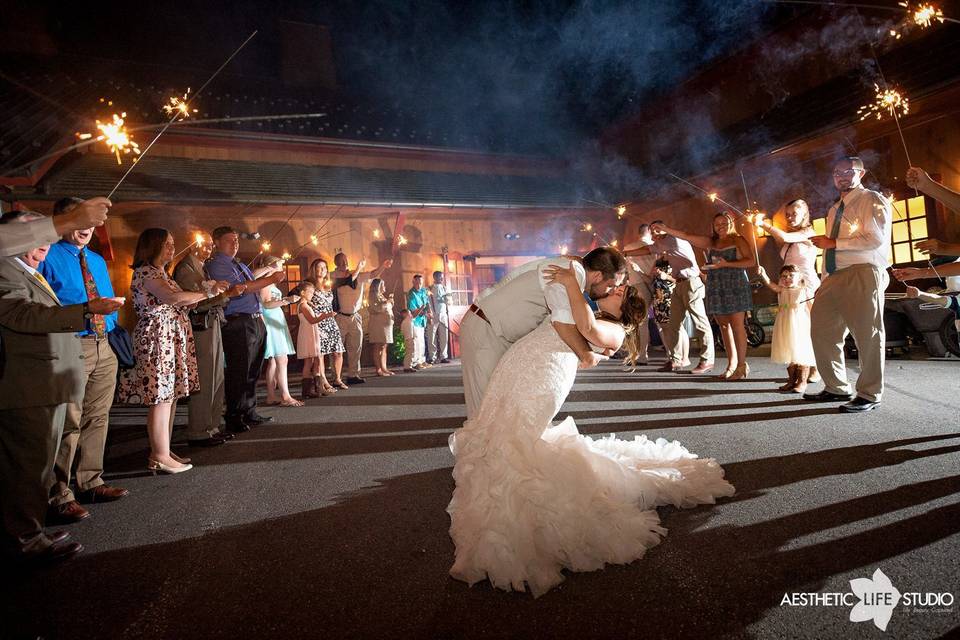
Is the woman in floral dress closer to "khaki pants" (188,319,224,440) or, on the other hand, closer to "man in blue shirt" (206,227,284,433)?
"khaki pants" (188,319,224,440)

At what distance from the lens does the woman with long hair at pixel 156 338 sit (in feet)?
11.2

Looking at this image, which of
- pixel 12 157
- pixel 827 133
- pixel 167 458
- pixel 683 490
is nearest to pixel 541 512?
pixel 683 490

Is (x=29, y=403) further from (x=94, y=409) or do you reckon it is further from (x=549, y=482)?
(x=549, y=482)

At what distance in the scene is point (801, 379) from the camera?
4949 mm

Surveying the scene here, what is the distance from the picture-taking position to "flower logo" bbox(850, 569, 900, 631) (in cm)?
144

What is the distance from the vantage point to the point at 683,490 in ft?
7.55

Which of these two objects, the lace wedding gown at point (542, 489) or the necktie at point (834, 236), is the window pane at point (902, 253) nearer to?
the necktie at point (834, 236)

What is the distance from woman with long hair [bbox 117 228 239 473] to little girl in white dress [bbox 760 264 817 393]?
557 centimetres

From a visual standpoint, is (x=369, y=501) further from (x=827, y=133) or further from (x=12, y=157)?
(x=827, y=133)

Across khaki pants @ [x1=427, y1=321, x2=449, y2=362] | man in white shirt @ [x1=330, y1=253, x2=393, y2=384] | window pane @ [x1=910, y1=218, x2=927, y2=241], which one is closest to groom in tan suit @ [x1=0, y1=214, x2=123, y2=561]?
man in white shirt @ [x1=330, y1=253, x2=393, y2=384]

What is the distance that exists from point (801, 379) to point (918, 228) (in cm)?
668

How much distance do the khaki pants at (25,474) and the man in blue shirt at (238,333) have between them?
241cm

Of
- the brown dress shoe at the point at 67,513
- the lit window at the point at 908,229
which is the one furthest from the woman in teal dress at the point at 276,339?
the lit window at the point at 908,229

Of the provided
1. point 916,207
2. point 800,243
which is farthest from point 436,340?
point 916,207
